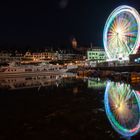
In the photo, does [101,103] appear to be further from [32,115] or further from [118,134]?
[118,134]

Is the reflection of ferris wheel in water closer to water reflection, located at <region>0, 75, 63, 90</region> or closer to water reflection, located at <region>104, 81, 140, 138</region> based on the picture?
water reflection, located at <region>0, 75, 63, 90</region>

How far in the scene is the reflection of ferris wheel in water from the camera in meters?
40.9

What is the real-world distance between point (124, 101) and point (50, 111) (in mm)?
5545

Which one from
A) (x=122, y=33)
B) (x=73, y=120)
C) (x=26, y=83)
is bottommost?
(x=73, y=120)

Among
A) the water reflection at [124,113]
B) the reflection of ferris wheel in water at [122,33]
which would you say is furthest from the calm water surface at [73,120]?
the reflection of ferris wheel in water at [122,33]

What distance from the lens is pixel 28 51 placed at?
111 meters

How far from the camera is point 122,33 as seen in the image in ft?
147

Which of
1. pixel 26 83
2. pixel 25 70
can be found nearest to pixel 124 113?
pixel 26 83

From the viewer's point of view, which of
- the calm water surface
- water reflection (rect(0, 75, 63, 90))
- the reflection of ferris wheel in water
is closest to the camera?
the calm water surface

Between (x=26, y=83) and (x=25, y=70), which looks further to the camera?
(x=25, y=70)

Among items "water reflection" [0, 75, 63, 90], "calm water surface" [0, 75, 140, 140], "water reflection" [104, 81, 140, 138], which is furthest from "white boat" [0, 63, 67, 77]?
"water reflection" [104, 81, 140, 138]

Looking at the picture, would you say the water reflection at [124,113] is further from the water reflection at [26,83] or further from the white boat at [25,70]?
the white boat at [25,70]

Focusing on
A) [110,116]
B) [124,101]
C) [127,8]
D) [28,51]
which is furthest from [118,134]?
[28,51]

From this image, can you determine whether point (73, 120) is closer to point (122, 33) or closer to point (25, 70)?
point (122, 33)
